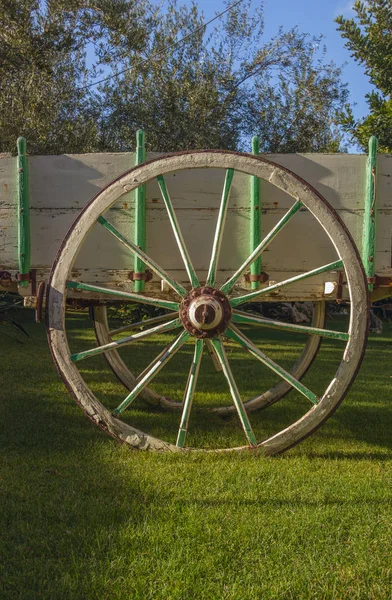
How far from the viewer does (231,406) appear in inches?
186

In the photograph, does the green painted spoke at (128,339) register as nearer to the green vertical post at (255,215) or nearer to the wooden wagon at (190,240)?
the wooden wagon at (190,240)

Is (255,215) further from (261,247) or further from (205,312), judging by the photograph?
(205,312)

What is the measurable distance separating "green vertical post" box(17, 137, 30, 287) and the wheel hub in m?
0.93

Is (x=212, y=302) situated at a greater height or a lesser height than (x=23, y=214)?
lesser

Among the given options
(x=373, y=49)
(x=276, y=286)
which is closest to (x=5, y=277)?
(x=276, y=286)

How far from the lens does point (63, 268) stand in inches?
135

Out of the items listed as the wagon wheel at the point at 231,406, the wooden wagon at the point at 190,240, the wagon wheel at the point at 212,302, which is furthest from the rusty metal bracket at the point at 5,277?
the wagon wheel at the point at 231,406

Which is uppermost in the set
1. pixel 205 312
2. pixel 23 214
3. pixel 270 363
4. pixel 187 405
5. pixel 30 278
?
pixel 23 214

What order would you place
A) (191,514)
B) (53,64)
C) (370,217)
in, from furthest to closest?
(53,64) → (370,217) → (191,514)

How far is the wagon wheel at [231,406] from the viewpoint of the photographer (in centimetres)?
438

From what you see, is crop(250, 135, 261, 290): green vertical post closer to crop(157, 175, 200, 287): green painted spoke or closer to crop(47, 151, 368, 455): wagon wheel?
crop(47, 151, 368, 455): wagon wheel

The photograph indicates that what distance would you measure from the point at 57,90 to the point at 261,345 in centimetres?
569

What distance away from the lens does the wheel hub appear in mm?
3354

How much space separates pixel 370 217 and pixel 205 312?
1029 mm
